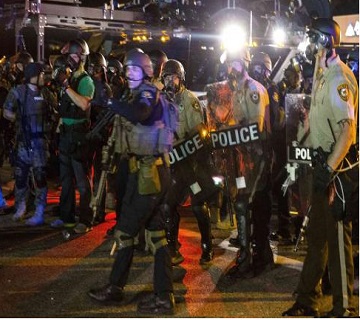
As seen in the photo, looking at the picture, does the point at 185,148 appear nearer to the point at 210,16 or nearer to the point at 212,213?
the point at 212,213

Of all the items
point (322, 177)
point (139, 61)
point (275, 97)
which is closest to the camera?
point (322, 177)

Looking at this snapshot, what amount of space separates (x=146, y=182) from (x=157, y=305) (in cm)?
99

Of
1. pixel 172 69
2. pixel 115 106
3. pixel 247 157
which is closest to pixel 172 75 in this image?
pixel 172 69

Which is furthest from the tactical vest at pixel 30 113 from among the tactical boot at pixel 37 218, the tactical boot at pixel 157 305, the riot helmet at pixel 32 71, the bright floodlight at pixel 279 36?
the bright floodlight at pixel 279 36

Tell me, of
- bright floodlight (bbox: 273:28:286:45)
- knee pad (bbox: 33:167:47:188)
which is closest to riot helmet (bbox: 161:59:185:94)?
knee pad (bbox: 33:167:47:188)

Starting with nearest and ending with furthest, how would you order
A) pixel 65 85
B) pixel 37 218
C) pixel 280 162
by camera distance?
pixel 280 162
pixel 65 85
pixel 37 218

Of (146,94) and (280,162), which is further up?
(146,94)

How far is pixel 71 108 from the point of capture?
24.5 ft

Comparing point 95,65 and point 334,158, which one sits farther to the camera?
point 95,65

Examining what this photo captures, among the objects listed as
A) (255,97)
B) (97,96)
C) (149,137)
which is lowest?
(149,137)

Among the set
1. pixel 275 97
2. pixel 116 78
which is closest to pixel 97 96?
pixel 116 78

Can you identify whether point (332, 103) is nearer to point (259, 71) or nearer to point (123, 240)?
point (123, 240)

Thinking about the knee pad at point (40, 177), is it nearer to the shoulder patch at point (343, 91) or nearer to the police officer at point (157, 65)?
the police officer at point (157, 65)

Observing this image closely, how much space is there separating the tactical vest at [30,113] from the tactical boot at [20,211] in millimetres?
929
